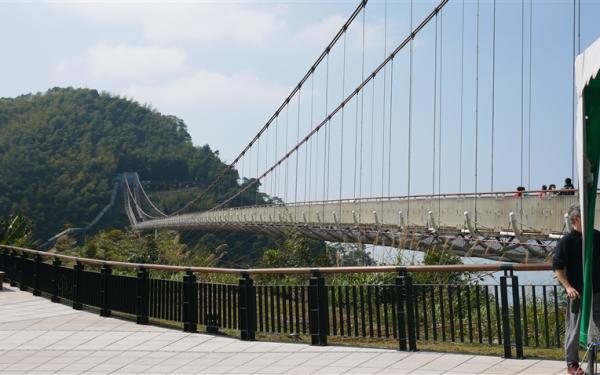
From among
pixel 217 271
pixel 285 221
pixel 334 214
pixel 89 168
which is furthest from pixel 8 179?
pixel 217 271

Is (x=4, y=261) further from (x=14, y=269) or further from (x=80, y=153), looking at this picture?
(x=80, y=153)

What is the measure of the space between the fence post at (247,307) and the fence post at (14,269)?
10462 mm

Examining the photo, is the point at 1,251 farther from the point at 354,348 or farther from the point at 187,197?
the point at 187,197

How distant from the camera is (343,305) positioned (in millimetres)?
10211

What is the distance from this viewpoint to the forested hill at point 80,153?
121250mm

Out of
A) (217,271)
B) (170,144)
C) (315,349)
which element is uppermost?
(170,144)

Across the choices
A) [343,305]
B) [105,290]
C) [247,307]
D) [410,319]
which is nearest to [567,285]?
[410,319]

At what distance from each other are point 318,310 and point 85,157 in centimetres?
13824

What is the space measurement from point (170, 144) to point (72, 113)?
18.5 m

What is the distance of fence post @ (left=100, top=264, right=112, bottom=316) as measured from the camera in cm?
1317

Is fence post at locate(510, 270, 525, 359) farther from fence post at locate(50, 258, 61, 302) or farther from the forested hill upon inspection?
the forested hill

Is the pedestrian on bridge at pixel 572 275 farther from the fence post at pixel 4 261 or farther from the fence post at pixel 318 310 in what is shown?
the fence post at pixel 4 261

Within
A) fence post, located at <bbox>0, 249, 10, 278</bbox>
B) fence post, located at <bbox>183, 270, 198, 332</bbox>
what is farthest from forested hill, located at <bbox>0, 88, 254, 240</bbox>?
fence post, located at <bbox>183, 270, 198, 332</bbox>

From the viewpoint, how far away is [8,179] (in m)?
120
